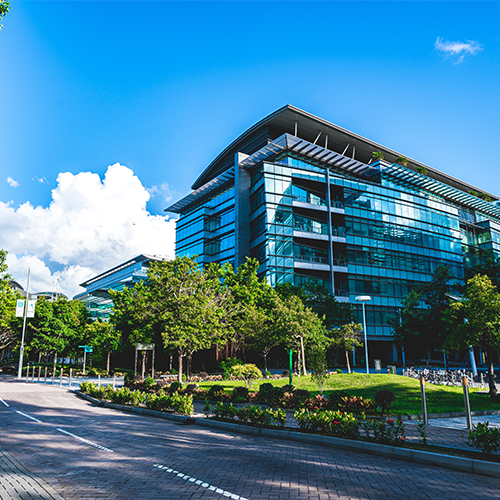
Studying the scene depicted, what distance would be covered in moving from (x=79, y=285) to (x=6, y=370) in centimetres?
10621

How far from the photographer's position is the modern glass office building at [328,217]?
185 feet

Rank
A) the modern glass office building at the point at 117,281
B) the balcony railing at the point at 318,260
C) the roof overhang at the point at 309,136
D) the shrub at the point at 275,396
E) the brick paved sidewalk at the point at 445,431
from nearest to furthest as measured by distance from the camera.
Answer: the brick paved sidewalk at the point at 445,431 → the shrub at the point at 275,396 → the balcony railing at the point at 318,260 → the roof overhang at the point at 309,136 → the modern glass office building at the point at 117,281

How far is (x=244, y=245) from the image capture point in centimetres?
5972

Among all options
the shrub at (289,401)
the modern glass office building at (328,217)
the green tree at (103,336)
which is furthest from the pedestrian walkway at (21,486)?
the modern glass office building at (328,217)

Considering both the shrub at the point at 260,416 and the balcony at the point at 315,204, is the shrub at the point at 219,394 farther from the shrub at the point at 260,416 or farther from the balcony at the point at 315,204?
the balcony at the point at 315,204

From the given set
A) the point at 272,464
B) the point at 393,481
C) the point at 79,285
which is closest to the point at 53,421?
the point at 272,464

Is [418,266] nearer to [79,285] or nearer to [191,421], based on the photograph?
[191,421]

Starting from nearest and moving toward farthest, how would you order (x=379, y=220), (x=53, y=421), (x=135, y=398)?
(x=53, y=421) < (x=135, y=398) < (x=379, y=220)

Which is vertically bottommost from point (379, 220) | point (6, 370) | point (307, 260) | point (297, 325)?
point (6, 370)

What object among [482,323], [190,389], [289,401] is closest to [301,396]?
[289,401]

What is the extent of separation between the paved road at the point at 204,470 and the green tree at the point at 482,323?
13206mm

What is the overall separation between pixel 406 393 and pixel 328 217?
40.6 m

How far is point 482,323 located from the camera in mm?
19016

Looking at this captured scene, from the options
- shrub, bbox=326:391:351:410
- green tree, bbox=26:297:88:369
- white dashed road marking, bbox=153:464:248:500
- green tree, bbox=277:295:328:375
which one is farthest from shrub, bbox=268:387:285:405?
green tree, bbox=26:297:88:369
